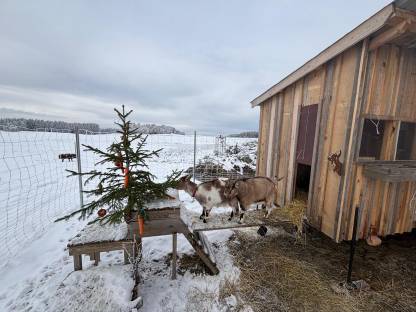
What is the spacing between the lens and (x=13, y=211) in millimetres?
4516

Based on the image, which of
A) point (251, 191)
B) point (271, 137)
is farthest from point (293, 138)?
point (251, 191)

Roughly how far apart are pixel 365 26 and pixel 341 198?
300 cm

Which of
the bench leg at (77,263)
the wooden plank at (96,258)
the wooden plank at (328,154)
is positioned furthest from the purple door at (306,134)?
the bench leg at (77,263)

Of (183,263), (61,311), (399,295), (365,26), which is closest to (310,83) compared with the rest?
(365,26)

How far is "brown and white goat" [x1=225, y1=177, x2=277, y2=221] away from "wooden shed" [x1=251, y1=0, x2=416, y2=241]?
A: 987 mm

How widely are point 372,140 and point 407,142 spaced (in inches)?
31.3

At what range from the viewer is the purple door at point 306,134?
442cm

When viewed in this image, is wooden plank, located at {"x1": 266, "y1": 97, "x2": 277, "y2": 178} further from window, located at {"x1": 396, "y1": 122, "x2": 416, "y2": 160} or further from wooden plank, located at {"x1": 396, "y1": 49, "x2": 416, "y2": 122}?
window, located at {"x1": 396, "y1": 122, "x2": 416, "y2": 160}

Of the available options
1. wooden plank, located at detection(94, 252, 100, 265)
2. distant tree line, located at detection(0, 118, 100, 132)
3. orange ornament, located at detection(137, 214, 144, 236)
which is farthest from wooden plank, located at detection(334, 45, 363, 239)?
distant tree line, located at detection(0, 118, 100, 132)

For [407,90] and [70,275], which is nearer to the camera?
[70,275]

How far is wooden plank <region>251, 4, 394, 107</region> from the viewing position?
8.86 feet

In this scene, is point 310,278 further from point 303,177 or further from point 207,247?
point 303,177

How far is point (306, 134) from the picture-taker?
462 centimetres

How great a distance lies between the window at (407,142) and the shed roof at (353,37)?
244 cm
